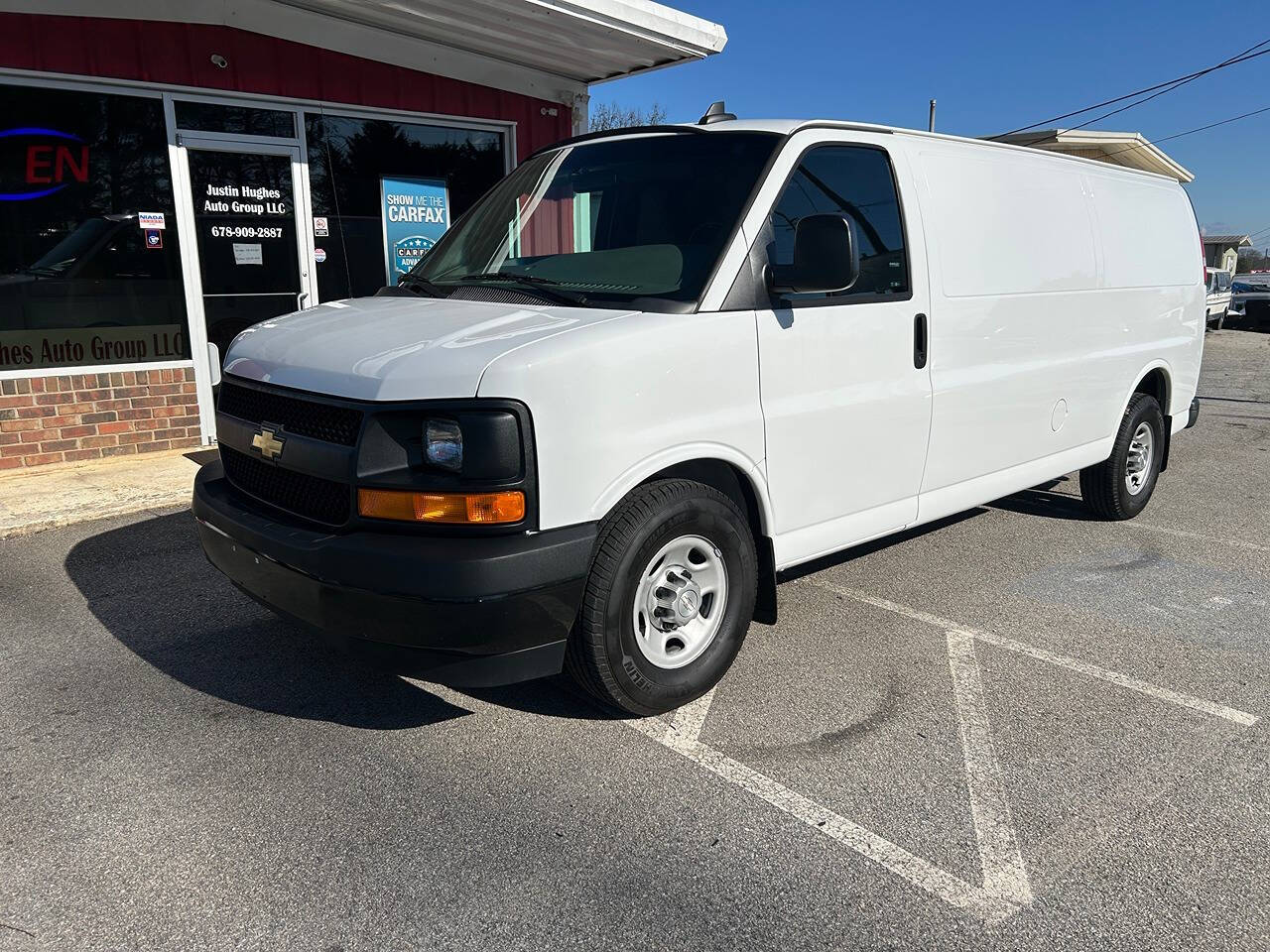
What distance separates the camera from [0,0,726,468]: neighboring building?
7078 mm

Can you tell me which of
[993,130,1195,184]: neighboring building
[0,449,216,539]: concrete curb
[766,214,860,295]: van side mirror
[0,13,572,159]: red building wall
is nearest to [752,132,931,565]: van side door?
[766,214,860,295]: van side mirror

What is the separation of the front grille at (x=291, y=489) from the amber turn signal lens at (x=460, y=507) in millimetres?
247

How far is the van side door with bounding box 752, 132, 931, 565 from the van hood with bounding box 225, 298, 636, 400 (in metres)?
0.78

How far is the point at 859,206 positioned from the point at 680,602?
72.5 inches

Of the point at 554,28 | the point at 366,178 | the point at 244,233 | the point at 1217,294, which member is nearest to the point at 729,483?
the point at 554,28

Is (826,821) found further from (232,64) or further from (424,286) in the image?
(232,64)

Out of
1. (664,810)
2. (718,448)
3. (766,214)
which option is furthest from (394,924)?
(766,214)

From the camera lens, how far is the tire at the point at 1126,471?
19.5 ft

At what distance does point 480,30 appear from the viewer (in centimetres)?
817

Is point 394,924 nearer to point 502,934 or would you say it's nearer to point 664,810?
point 502,934

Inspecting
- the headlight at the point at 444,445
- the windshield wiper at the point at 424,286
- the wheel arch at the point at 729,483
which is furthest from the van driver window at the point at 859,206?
the headlight at the point at 444,445

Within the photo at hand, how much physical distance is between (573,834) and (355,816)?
67cm

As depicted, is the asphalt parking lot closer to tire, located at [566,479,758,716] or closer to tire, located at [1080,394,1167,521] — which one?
tire, located at [566,479,758,716]

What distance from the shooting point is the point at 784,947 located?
237 cm
